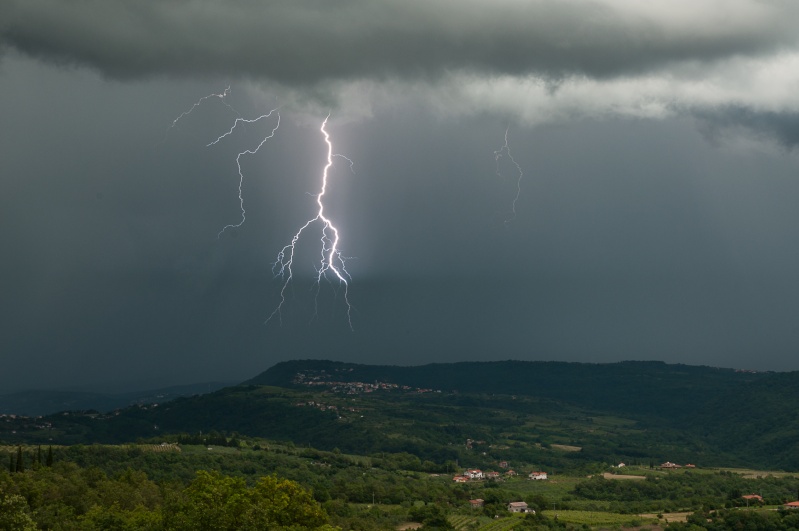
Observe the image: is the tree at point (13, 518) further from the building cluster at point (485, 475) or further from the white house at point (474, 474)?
the white house at point (474, 474)

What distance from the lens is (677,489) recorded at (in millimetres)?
107125

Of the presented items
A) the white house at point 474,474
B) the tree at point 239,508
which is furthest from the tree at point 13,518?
the white house at point 474,474

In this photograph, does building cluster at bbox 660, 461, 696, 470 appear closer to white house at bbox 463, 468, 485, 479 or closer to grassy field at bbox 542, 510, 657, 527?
white house at bbox 463, 468, 485, 479

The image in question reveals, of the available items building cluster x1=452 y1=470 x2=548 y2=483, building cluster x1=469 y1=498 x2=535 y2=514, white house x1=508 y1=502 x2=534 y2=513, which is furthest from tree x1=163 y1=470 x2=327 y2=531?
building cluster x1=452 y1=470 x2=548 y2=483

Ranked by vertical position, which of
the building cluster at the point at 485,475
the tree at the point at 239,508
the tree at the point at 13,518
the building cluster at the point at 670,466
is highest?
the tree at the point at 13,518

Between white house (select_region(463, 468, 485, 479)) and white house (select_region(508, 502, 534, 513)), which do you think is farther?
white house (select_region(463, 468, 485, 479))

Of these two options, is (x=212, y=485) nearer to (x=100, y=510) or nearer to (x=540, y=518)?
(x=100, y=510)

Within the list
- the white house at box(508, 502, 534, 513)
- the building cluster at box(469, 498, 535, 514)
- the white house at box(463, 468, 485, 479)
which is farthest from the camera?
the white house at box(463, 468, 485, 479)

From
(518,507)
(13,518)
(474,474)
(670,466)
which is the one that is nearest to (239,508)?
(13,518)

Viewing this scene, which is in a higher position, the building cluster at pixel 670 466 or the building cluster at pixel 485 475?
the building cluster at pixel 670 466

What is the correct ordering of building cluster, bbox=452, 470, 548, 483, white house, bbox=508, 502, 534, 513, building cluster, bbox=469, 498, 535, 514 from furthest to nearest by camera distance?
building cluster, bbox=452, 470, 548, 483 < white house, bbox=508, 502, 534, 513 < building cluster, bbox=469, 498, 535, 514

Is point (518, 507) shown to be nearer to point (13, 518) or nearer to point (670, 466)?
point (670, 466)

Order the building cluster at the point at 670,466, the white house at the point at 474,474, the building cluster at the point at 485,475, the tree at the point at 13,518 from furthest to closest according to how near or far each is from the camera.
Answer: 1. the building cluster at the point at 670,466
2. the white house at the point at 474,474
3. the building cluster at the point at 485,475
4. the tree at the point at 13,518

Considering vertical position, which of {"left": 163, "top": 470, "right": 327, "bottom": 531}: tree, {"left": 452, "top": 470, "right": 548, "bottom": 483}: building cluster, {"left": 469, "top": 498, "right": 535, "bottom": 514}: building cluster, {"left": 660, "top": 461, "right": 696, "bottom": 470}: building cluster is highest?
{"left": 163, "top": 470, "right": 327, "bottom": 531}: tree
